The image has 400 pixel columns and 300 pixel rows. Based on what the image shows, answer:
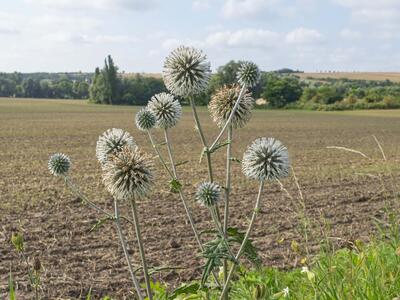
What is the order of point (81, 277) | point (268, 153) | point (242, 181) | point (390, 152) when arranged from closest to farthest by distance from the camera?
1. point (268, 153)
2. point (81, 277)
3. point (242, 181)
4. point (390, 152)

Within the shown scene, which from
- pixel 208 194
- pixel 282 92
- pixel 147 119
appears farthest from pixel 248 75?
pixel 282 92

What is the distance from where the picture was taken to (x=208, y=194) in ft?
11.1

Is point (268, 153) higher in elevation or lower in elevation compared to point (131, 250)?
higher

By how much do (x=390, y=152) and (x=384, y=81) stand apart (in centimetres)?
13301

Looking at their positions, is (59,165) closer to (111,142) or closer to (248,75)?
(111,142)

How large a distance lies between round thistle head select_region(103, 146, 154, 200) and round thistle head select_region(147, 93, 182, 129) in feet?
2.59

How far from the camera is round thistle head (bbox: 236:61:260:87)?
392cm

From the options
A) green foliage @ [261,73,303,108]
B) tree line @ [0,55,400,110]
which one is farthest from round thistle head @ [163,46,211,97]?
green foliage @ [261,73,303,108]

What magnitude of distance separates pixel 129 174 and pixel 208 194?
53 cm

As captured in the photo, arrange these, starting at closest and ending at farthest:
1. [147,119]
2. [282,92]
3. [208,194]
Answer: [208,194]
[147,119]
[282,92]

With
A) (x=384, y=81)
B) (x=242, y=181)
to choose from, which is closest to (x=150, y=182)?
(x=242, y=181)

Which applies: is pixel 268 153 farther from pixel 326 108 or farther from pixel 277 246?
pixel 326 108

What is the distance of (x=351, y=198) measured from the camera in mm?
16438

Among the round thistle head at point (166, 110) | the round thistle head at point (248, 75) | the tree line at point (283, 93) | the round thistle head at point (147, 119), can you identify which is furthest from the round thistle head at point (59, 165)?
the tree line at point (283, 93)
